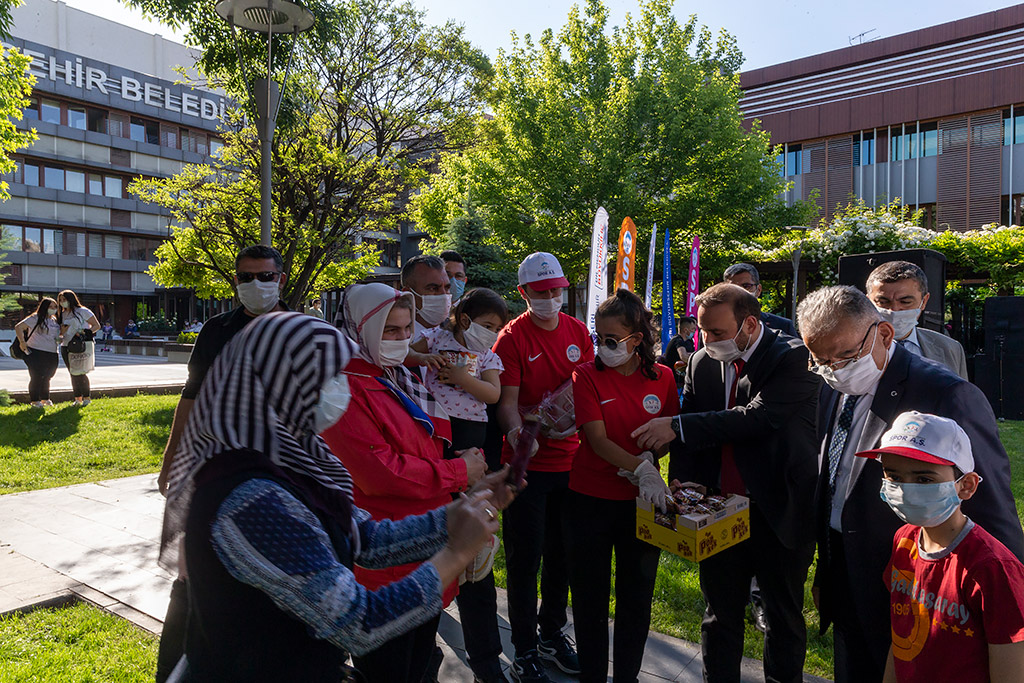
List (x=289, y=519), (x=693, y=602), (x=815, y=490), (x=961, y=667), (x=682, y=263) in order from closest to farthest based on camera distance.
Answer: (x=289, y=519), (x=961, y=667), (x=815, y=490), (x=693, y=602), (x=682, y=263)

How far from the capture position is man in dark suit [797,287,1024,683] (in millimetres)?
2367

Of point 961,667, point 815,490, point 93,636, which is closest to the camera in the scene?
point 961,667

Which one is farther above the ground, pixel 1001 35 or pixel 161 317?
pixel 1001 35

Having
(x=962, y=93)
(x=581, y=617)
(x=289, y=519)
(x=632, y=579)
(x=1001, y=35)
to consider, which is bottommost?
(x=581, y=617)

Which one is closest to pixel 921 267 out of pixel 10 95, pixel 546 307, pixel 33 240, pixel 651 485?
pixel 546 307

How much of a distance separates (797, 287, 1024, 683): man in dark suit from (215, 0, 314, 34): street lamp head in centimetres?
861

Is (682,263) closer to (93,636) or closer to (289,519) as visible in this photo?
(93,636)

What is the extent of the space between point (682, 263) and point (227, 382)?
23.6m

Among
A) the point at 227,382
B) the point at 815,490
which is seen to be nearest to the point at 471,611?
the point at 815,490

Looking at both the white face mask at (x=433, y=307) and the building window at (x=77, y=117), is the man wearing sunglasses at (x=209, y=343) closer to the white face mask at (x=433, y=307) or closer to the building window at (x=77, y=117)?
the white face mask at (x=433, y=307)

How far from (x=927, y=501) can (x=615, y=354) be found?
56.5 inches

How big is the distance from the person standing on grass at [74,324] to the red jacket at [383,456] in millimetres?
11411

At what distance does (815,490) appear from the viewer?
2963mm

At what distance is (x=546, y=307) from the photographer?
3996 mm
